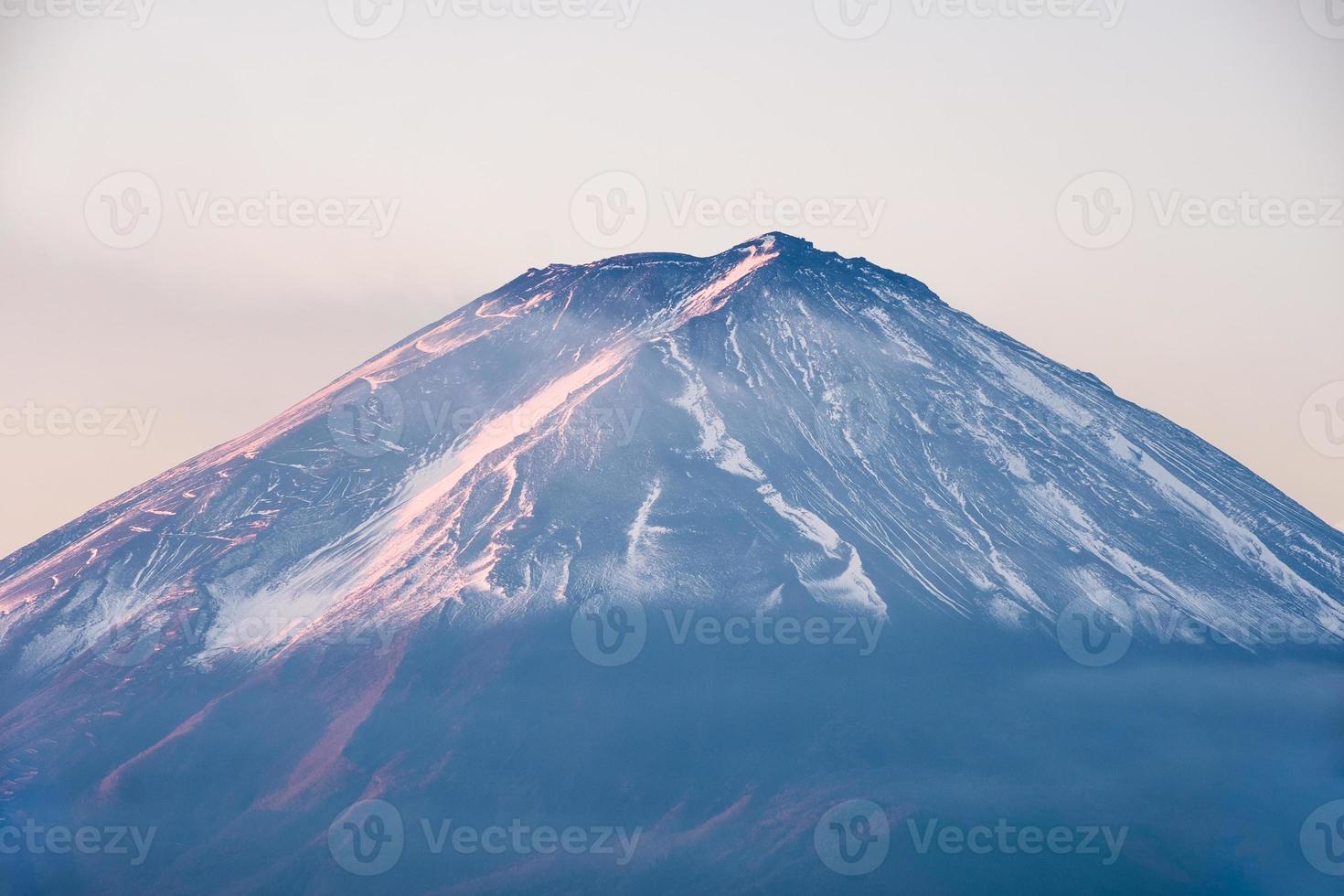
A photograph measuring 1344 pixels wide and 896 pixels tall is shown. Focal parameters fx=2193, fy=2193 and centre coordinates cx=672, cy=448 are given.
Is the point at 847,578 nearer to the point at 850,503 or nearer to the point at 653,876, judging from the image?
the point at 850,503

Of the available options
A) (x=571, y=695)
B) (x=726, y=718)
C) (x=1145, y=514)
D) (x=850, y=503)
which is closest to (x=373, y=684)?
(x=571, y=695)

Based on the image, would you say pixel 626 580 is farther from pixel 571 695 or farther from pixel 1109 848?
pixel 1109 848

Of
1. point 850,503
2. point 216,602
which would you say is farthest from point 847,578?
point 216,602

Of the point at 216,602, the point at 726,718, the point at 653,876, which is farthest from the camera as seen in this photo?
the point at 216,602

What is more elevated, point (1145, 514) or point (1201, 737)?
point (1145, 514)

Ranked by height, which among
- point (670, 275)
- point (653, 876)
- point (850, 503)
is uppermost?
point (670, 275)

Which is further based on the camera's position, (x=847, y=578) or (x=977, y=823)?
(x=847, y=578)

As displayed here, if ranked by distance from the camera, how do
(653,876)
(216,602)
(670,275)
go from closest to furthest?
(653,876) < (216,602) < (670,275)
